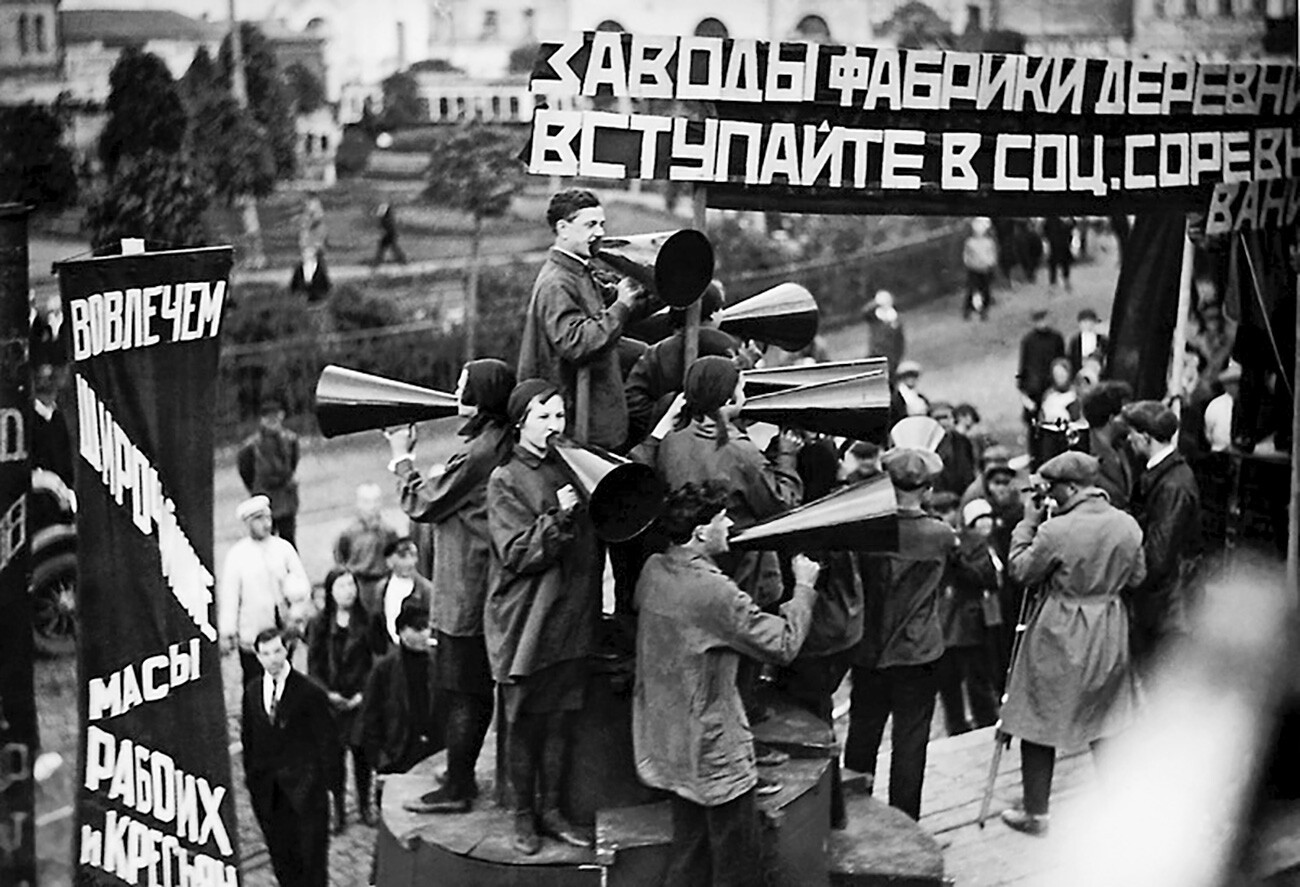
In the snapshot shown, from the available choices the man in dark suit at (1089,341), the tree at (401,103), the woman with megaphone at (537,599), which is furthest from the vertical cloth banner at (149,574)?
the man in dark suit at (1089,341)

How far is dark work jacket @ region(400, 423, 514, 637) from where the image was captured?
22.7ft

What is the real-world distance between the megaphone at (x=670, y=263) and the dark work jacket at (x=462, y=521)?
30.6 inches

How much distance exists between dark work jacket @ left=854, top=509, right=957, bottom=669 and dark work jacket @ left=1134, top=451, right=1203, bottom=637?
1.66 metres

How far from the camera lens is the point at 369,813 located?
8734 mm

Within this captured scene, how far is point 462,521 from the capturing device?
6977 mm

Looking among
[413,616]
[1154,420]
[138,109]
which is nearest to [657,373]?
[413,616]

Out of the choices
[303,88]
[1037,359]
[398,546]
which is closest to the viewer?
[398,546]

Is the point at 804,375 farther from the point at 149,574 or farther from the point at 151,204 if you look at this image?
the point at 151,204

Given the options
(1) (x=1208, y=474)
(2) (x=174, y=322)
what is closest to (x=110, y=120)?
(2) (x=174, y=322)

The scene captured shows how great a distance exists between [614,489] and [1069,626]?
8.47 ft

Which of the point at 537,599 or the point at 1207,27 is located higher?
the point at 1207,27

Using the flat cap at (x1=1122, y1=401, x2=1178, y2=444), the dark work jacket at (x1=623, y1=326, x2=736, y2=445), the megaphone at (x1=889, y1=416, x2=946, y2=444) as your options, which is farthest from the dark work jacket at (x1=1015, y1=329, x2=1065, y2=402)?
the dark work jacket at (x1=623, y1=326, x2=736, y2=445)

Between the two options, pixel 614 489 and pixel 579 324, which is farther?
pixel 579 324

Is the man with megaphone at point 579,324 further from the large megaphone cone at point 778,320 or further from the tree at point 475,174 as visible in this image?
the tree at point 475,174
